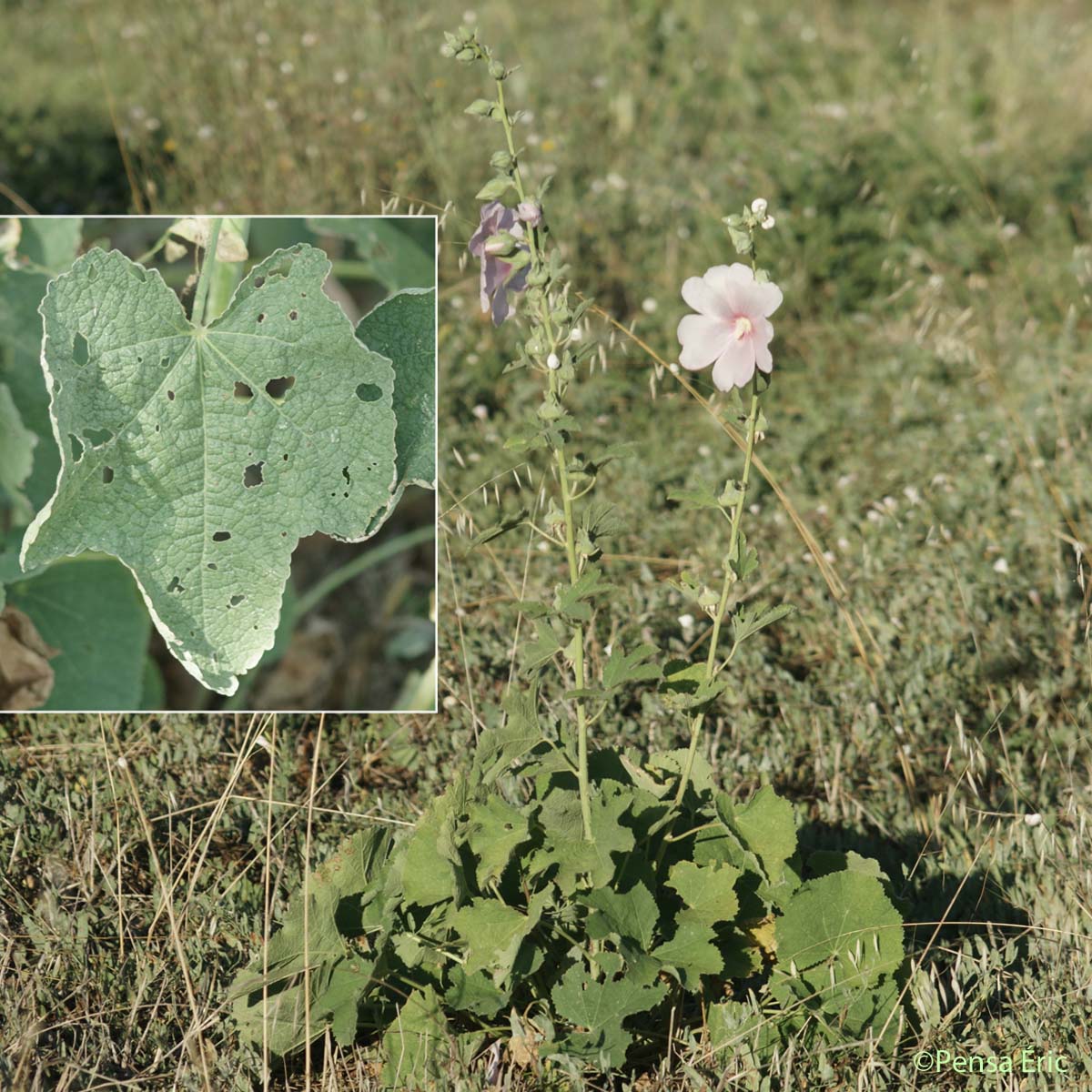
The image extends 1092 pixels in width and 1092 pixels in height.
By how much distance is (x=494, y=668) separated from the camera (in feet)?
8.46

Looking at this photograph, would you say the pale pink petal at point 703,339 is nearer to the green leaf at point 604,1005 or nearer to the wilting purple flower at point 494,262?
the wilting purple flower at point 494,262

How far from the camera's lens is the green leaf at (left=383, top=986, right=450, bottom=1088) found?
5.57 ft

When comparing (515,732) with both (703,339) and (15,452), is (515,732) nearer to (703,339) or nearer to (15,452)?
(703,339)

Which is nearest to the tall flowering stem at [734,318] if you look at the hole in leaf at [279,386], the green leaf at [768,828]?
the green leaf at [768,828]

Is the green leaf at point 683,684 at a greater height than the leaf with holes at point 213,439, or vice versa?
the leaf with holes at point 213,439

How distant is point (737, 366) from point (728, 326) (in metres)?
0.06

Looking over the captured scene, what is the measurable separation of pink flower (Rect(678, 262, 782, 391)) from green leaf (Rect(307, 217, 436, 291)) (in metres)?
0.74

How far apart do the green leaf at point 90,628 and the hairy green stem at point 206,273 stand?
2.08ft

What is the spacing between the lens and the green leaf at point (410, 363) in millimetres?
1862

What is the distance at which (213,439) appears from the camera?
5.80 ft

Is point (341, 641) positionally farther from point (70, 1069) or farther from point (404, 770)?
point (70, 1069)

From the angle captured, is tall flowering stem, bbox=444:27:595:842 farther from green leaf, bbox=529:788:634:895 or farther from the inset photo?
the inset photo

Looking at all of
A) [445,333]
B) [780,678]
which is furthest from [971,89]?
[780,678]

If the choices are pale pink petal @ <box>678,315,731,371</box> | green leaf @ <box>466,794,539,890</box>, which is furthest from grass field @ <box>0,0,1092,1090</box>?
pale pink petal @ <box>678,315,731,371</box>
